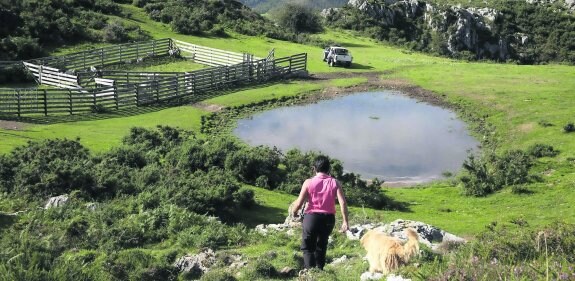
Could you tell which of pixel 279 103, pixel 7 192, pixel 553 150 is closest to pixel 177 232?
pixel 7 192

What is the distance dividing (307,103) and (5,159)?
23020 mm

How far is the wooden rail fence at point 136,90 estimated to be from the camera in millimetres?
30594

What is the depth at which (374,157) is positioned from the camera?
2773 centimetres

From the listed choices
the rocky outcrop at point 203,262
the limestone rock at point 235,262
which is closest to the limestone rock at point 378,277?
the limestone rock at point 235,262

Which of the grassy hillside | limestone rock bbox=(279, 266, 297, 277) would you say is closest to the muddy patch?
the grassy hillside

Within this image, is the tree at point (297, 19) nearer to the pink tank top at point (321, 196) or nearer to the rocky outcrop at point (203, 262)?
the rocky outcrop at point (203, 262)

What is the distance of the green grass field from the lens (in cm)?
1930

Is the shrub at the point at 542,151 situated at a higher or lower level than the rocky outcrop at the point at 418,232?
lower

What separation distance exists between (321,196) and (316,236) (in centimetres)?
80

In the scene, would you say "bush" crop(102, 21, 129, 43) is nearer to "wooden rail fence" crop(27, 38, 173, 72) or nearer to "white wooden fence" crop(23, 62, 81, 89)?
"wooden rail fence" crop(27, 38, 173, 72)

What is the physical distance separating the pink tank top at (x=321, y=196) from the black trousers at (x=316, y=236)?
4.1 inches

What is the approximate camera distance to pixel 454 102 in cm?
3931

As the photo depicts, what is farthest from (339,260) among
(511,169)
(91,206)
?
(511,169)

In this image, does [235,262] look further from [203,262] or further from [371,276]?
[371,276]
